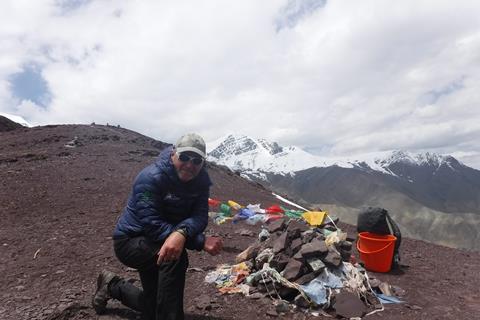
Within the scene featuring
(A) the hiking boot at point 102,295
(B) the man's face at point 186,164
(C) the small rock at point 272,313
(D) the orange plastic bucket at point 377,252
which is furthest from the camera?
(D) the orange plastic bucket at point 377,252

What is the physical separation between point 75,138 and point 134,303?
1955cm

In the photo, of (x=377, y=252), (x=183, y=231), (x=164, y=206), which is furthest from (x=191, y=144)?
(x=377, y=252)

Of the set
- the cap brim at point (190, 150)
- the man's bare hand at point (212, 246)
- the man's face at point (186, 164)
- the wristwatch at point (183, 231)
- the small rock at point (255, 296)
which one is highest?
the cap brim at point (190, 150)

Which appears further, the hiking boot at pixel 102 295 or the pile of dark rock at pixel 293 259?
the pile of dark rock at pixel 293 259

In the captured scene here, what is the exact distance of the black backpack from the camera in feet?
26.5

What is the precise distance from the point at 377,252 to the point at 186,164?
5.05 meters

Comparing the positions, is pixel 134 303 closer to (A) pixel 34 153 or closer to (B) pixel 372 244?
(B) pixel 372 244

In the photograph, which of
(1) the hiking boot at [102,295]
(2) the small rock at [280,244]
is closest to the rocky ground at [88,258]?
(1) the hiking boot at [102,295]

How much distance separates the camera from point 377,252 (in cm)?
775

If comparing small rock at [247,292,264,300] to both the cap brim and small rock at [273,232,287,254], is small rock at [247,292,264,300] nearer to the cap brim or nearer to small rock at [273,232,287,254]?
small rock at [273,232,287,254]

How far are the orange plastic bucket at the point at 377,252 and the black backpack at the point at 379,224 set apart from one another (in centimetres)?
19

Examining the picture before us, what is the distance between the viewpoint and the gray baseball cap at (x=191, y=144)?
13.7 ft

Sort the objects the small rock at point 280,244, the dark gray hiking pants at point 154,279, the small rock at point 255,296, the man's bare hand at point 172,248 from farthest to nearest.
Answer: the small rock at point 280,244
the small rock at point 255,296
the dark gray hiking pants at point 154,279
the man's bare hand at point 172,248

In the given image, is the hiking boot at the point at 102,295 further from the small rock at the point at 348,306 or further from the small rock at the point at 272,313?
the small rock at the point at 348,306
